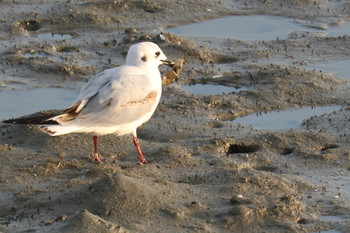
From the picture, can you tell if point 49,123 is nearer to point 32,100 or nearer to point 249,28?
point 32,100

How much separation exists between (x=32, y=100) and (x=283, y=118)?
2.45 metres

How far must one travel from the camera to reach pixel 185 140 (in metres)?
8.39

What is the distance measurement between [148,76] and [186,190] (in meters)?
1.30

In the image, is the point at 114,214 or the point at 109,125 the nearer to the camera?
the point at 114,214

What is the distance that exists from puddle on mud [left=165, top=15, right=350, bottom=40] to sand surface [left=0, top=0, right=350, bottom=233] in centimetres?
13

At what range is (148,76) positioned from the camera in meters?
8.04

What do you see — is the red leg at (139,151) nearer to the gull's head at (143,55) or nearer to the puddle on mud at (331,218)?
the gull's head at (143,55)

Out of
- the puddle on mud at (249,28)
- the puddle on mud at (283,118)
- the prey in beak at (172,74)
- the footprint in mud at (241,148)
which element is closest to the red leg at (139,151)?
the footprint in mud at (241,148)

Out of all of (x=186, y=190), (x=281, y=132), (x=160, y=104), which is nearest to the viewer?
(x=186, y=190)

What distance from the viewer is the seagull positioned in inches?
296

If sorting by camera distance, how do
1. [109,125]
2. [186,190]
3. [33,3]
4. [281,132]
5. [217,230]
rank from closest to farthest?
1. [217,230]
2. [186,190]
3. [109,125]
4. [281,132]
5. [33,3]

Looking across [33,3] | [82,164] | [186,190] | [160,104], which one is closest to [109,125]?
[82,164]

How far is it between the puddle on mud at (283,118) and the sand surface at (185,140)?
113 mm

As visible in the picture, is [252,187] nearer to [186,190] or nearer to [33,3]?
[186,190]
